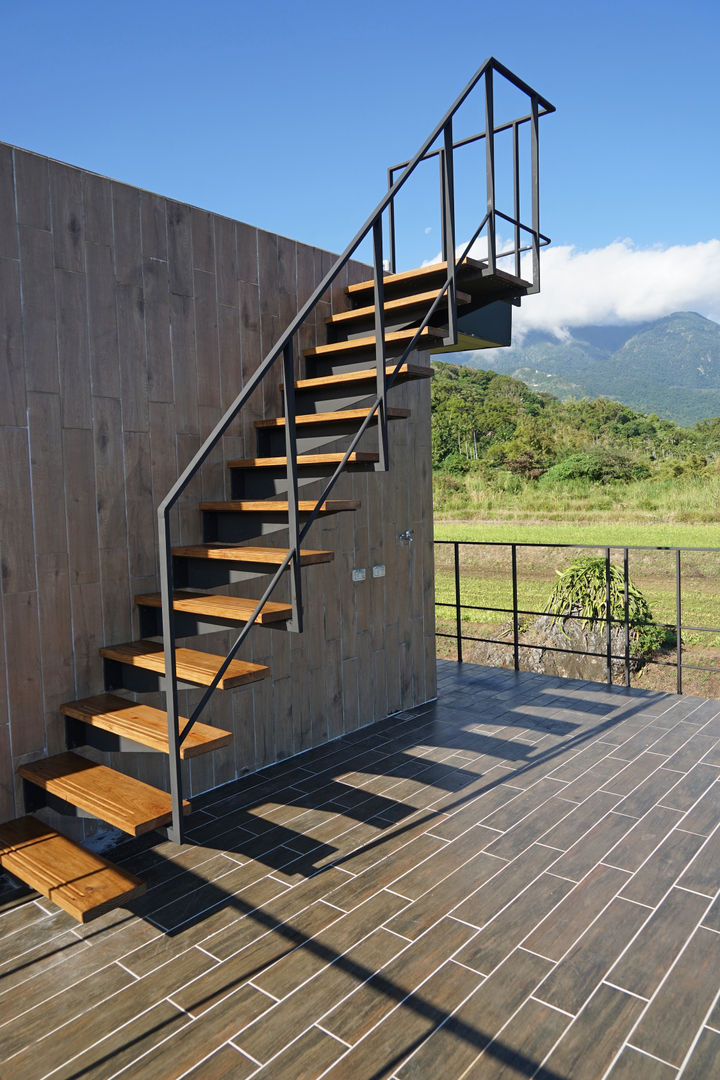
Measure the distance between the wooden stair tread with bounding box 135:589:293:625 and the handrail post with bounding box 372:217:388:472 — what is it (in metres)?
0.72

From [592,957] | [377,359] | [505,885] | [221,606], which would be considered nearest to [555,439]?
[377,359]

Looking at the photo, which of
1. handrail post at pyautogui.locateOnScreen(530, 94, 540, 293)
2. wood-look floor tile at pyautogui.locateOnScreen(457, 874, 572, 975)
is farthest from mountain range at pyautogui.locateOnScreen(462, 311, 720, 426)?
wood-look floor tile at pyautogui.locateOnScreen(457, 874, 572, 975)

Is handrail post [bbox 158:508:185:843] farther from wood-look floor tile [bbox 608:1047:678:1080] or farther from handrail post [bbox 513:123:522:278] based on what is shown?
handrail post [bbox 513:123:522:278]

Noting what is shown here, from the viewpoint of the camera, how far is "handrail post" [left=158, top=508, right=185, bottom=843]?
7.34 feet

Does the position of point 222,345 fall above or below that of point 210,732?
above

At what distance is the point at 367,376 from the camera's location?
10.3ft

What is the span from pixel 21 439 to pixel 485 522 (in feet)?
56.0

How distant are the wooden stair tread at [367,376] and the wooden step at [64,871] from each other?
2123 mm

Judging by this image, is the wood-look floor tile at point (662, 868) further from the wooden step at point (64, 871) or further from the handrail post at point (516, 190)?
the handrail post at point (516, 190)

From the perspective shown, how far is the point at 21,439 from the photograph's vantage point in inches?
111

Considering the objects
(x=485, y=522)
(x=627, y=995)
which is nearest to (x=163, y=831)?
(x=627, y=995)

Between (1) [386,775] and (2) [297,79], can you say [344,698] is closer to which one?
(1) [386,775]


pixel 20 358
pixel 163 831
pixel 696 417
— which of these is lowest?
pixel 163 831

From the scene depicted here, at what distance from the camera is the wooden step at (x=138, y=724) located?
2.36 metres
